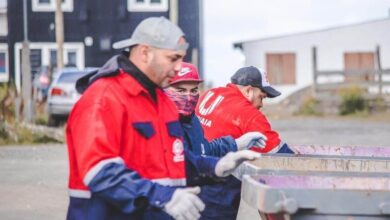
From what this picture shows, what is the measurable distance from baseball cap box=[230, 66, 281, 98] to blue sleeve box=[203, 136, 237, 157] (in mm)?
836

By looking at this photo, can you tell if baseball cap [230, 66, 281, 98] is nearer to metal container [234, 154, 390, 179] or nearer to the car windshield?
metal container [234, 154, 390, 179]

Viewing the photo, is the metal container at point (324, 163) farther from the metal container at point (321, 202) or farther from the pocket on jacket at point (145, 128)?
the pocket on jacket at point (145, 128)

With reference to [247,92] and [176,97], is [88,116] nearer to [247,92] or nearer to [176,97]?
[176,97]

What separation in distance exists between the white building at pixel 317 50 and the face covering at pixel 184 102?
1440 inches

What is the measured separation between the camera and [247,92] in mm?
7227

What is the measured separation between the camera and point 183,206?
14.1 feet

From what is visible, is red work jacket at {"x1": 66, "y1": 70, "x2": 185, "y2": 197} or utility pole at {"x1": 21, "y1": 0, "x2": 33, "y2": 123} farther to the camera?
utility pole at {"x1": 21, "y1": 0, "x2": 33, "y2": 123}

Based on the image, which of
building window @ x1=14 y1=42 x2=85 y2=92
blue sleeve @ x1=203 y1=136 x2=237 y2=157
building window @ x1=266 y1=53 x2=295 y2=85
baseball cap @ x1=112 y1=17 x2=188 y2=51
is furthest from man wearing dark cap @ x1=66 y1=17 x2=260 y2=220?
building window @ x1=266 y1=53 x2=295 y2=85

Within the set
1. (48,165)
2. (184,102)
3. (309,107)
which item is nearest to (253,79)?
(184,102)

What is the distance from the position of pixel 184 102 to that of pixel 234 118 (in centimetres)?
83

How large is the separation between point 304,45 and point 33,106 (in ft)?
68.9

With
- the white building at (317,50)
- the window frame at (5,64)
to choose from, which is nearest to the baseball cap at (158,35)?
the window frame at (5,64)

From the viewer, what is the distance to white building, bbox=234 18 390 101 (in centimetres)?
4291

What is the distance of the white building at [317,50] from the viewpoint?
4291 cm
